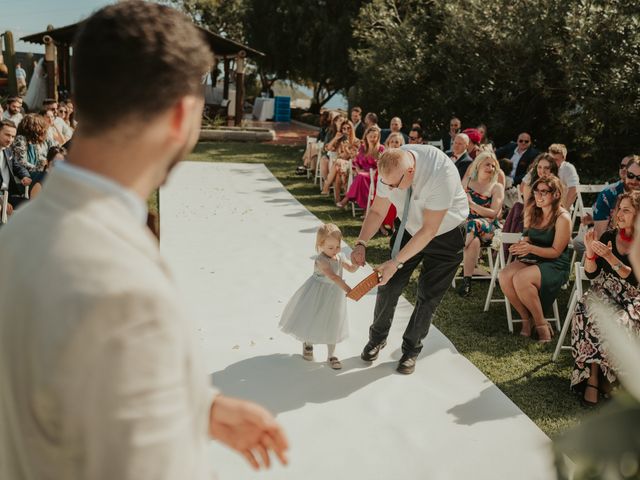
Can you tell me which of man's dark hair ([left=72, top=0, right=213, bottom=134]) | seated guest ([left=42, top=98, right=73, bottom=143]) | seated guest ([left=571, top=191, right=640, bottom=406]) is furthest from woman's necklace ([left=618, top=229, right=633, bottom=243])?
seated guest ([left=42, top=98, right=73, bottom=143])

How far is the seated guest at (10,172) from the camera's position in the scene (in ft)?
24.7

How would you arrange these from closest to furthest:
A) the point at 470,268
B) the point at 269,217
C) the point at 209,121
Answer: the point at 470,268 < the point at 269,217 < the point at 209,121

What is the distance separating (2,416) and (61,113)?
1290cm

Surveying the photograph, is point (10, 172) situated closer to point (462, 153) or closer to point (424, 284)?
point (424, 284)

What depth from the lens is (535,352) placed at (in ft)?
18.3

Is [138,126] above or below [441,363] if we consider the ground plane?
above

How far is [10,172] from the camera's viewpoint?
770cm

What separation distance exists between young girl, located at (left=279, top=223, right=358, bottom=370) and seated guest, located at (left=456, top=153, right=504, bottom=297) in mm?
2685

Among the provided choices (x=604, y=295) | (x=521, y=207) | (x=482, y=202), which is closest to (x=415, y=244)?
(x=604, y=295)

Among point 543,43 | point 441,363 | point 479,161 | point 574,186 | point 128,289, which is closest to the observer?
point 128,289

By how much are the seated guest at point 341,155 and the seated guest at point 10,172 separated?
220 inches

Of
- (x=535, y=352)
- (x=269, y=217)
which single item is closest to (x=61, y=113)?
(x=269, y=217)

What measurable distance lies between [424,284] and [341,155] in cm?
763

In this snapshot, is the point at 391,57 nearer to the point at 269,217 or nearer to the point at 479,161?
the point at 269,217
